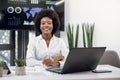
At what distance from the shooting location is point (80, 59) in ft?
6.55

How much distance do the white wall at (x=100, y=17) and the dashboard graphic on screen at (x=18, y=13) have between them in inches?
21.7

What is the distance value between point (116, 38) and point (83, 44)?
0.69 metres

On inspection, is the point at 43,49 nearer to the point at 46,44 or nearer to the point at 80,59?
the point at 46,44

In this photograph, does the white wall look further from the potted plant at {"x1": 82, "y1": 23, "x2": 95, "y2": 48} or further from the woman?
the woman

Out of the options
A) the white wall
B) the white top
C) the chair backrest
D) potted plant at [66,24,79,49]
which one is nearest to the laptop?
the white top

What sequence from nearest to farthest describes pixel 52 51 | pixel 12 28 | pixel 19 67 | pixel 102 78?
pixel 102 78, pixel 19 67, pixel 52 51, pixel 12 28

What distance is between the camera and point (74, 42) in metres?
4.41

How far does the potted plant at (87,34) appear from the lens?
434 cm

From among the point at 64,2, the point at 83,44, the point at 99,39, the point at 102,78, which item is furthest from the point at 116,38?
the point at 102,78

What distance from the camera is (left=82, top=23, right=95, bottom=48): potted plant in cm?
434

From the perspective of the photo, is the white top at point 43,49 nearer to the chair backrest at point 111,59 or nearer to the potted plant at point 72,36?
the chair backrest at point 111,59

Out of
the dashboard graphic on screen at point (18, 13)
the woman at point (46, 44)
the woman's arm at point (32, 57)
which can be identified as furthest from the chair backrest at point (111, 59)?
the dashboard graphic on screen at point (18, 13)

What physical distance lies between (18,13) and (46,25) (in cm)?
128

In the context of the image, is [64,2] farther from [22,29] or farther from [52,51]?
[52,51]
